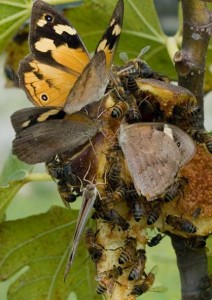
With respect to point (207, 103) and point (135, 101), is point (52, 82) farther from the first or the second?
point (207, 103)

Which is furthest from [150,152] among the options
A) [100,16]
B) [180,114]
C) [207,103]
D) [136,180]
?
[207,103]

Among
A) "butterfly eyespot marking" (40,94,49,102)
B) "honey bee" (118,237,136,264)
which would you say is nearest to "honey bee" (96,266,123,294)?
"honey bee" (118,237,136,264)

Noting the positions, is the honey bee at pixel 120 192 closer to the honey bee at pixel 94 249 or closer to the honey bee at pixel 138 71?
the honey bee at pixel 94 249

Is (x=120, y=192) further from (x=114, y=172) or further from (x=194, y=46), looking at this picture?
(x=194, y=46)

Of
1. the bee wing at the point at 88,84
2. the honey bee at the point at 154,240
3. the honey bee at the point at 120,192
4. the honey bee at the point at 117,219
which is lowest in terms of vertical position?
the honey bee at the point at 154,240

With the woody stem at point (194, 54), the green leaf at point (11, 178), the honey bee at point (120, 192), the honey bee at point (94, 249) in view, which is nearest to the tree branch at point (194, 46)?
the woody stem at point (194, 54)

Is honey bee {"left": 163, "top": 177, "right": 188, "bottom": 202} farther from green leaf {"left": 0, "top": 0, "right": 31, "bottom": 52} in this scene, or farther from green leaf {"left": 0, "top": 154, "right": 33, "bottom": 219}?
green leaf {"left": 0, "top": 0, "right": 31, "bottom": 52}
